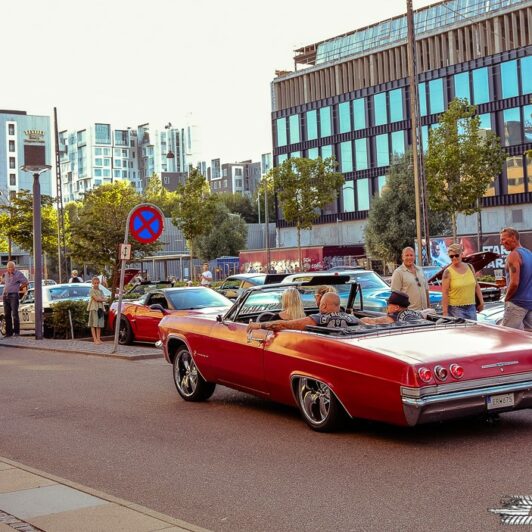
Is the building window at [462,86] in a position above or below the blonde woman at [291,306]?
A: above

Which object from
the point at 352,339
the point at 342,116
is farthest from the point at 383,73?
the point at 352,339

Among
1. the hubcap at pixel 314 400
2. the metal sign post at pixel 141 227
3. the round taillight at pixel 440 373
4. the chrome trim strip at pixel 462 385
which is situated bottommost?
the hubcap at pixel 314 400

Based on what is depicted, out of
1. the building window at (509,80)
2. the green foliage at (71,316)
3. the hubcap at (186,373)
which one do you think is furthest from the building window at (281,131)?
the hubcap at (186,373)

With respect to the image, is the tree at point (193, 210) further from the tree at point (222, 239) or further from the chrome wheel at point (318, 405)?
the chrome wheel at point (318, 405)

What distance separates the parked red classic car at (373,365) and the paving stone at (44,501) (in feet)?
8.52

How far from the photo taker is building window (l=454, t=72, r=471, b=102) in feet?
247

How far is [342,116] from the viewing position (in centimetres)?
8638

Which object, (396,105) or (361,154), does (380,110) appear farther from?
Result: (361,154)

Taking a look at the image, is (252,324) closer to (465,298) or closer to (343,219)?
(465,298)

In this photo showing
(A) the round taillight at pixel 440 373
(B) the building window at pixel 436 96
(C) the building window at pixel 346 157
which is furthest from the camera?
(C) the building window at pixel 346 157

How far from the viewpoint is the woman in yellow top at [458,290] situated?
12484 mm

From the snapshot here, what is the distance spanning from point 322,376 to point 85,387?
612 centimetres

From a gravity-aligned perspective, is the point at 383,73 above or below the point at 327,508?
above

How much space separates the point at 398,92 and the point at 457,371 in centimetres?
7606
